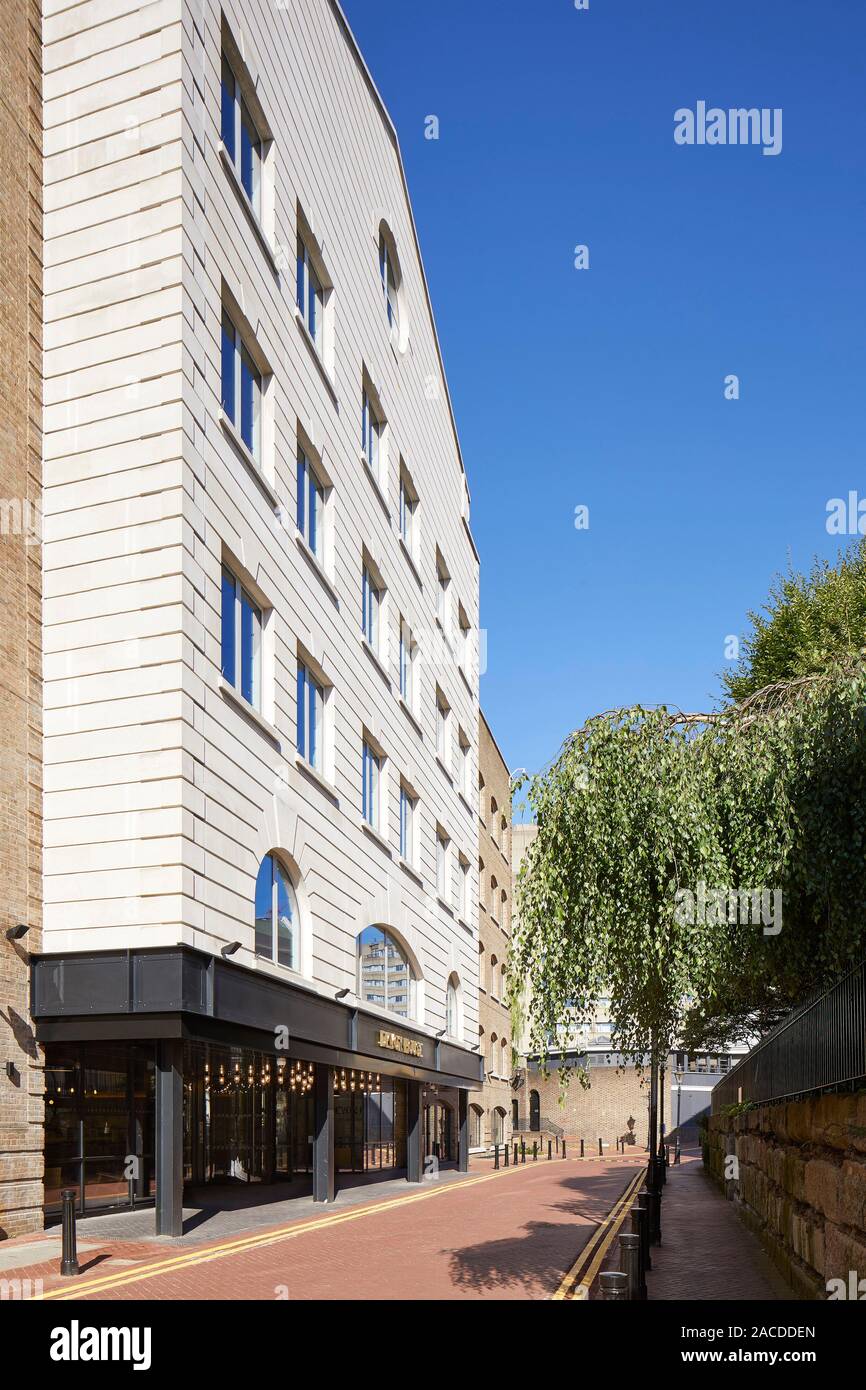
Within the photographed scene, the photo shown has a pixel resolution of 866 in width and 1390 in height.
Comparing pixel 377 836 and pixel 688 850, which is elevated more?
pixel 377 836

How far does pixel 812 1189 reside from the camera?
11.6m

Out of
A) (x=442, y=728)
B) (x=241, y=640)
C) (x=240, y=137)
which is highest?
(x=240, y=137)

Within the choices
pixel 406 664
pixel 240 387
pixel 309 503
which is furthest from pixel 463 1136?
pixel 240 387

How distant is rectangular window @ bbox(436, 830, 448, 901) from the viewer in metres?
39.1

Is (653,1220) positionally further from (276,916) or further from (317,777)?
(317,777)

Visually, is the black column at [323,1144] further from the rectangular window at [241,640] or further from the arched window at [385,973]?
the rectangular window at [241,640]

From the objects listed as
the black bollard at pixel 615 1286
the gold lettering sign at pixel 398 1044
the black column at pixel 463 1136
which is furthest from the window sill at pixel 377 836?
the black bollard at pixel 615 1286

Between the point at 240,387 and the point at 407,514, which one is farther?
the point at 407,514

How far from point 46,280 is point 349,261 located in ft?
37.7

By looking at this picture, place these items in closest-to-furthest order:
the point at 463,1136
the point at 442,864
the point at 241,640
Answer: the point at 241,640 → the point at 463,1136 → the point at 442,864

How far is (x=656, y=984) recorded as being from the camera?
38.2 feet

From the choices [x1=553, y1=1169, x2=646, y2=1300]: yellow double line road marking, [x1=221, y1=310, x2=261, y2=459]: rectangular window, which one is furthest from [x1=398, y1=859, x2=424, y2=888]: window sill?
[x1=221, y1=310, x2=261, y2=459]: rectangular window

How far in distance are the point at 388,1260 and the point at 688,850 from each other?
7.04 metres

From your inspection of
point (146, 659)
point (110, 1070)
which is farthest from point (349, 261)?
point (110, 1070)
